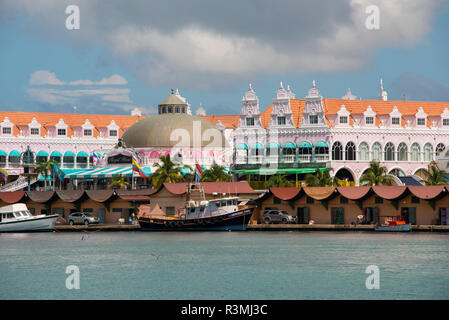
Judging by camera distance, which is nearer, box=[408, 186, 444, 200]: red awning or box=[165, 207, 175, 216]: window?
box=[408, 186, 444, 200]: red awning

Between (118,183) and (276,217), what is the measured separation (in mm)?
26168

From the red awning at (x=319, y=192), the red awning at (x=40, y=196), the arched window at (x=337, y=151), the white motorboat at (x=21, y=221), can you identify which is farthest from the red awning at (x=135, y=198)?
the arched window at (x=337, y=151)

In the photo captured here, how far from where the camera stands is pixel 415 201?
285ft

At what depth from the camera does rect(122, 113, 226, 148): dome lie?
128625 millimetres

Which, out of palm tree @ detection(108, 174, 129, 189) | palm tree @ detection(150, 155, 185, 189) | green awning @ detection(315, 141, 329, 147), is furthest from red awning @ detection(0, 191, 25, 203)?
green awning @ detection(315, 141, 329, 147)

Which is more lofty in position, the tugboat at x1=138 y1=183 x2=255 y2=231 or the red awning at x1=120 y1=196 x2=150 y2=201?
the red awning at x1=120 y1=196 x2=150 y2=201

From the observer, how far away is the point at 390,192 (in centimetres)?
8712

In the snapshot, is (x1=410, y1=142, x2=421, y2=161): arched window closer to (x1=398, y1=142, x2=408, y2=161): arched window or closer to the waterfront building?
(x1=398, y1=142, x2=408, y2=161): arched window

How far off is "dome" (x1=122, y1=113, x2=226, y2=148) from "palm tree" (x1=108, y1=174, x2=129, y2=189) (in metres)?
15.7

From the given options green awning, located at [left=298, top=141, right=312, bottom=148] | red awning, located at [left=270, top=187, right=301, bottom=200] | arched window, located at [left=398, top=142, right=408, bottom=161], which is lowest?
red awning, located at [left=270, top=187, right=301, bottom=200]

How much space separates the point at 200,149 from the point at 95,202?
30.6 m

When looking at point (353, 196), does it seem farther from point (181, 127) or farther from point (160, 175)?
point (181, 127)

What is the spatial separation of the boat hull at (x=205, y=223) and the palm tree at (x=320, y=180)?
17.0 m
